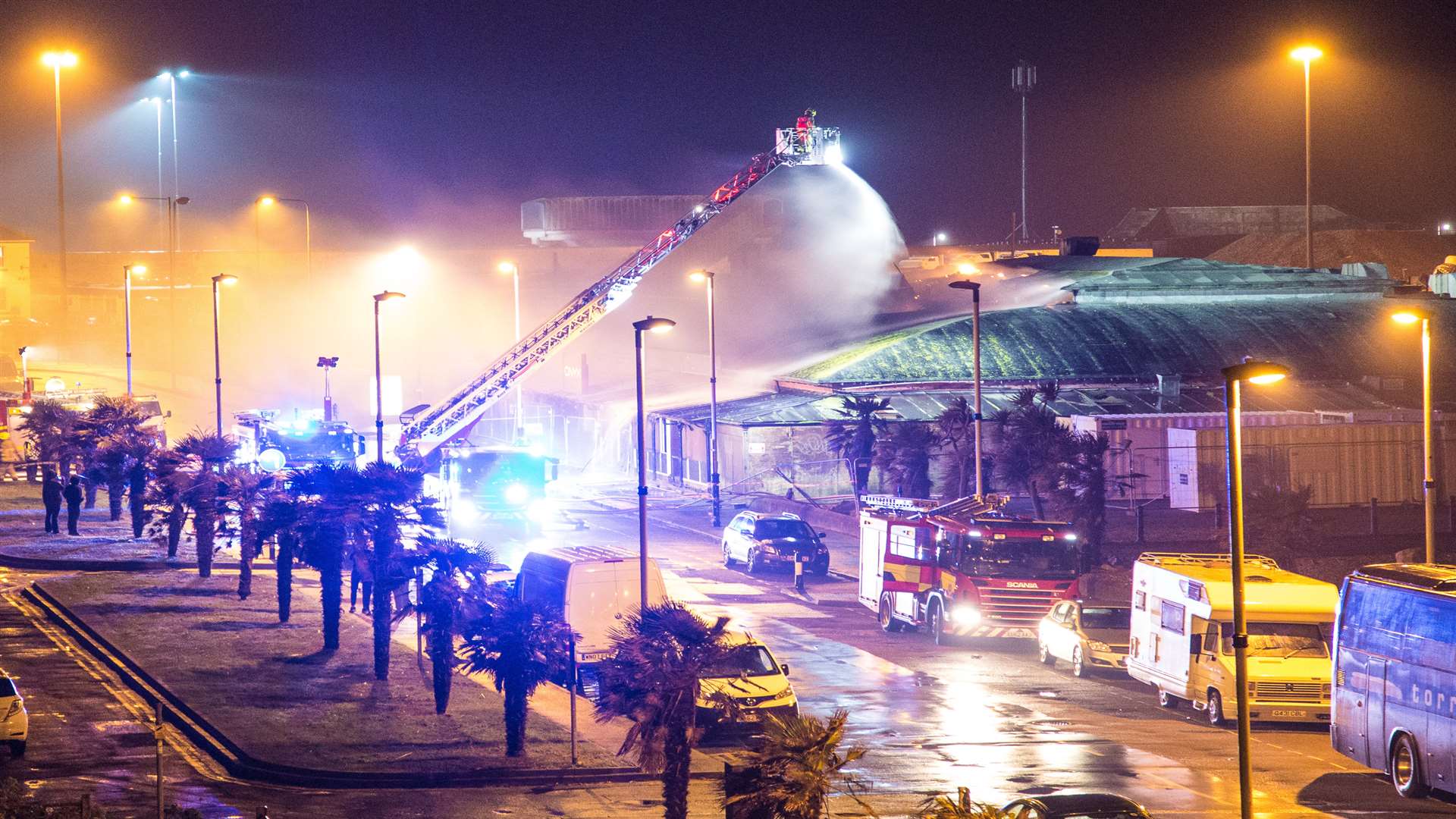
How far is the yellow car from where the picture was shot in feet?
76.6

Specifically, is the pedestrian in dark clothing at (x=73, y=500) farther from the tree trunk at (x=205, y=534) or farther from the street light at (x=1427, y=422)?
the street light at (x=1427, y=422)

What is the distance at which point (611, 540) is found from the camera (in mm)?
47812

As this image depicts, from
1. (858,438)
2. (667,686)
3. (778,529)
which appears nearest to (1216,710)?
(667,686)

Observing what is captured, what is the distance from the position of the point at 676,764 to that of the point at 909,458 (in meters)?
35.0

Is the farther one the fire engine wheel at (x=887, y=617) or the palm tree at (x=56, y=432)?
the palm tree at (x=56, y=432)

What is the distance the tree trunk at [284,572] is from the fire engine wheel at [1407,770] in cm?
1964

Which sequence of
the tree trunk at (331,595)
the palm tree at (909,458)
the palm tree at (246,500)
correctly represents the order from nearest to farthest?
1. the tree trunk at (331,595)
2. the palm tree at (246,500)
3. the palm tree at (909,458)

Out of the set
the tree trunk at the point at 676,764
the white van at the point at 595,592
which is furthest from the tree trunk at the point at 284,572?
the tree trunk at the point at 676,764

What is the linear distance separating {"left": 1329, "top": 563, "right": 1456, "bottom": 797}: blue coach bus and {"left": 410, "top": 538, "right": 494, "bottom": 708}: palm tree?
40.9ft

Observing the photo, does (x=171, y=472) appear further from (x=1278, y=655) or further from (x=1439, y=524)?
(x=1439, y=524)

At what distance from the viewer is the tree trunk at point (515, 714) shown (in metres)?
22.1

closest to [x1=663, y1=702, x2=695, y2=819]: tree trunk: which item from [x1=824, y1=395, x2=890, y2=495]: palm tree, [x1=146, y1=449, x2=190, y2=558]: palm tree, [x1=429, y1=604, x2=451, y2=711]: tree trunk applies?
[x1=429, y1=604, x2=451, y2=711]: tree trunk

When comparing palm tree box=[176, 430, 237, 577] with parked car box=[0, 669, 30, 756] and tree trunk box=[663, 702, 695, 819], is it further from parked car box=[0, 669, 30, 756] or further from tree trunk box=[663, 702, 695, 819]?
tree trunk box=[663, 702, 695, 819]

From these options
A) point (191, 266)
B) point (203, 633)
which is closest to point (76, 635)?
point (203, 633)
